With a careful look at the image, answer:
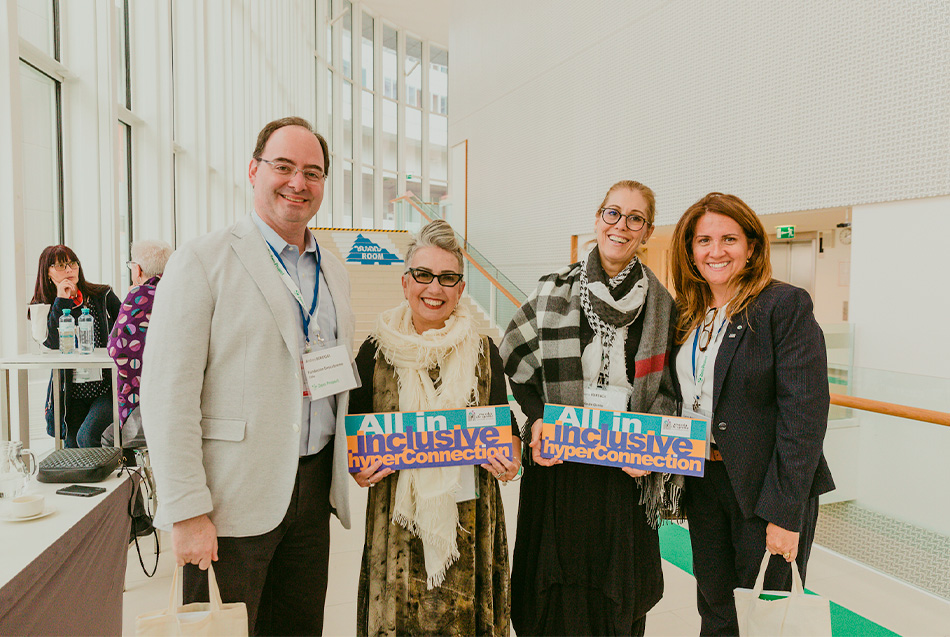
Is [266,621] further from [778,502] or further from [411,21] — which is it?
[411,21]

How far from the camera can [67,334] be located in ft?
11.0

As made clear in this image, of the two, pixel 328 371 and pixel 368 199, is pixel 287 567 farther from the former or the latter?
pixel 368 199

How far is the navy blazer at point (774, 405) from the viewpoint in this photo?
1.67 meters

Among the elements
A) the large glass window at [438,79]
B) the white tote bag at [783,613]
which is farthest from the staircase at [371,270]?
the large glass window at [438,79]

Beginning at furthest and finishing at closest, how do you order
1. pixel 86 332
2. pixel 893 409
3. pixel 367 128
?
pixel 367 128
pixel 86 332
pixel 893 409

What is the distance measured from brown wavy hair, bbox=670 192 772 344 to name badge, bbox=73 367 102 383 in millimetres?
3502

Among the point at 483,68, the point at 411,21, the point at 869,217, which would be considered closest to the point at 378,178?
the point at 411,21

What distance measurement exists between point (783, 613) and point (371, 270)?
32.2 ft

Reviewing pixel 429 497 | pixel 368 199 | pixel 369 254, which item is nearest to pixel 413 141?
pixel 368 199

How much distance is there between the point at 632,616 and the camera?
1.90m

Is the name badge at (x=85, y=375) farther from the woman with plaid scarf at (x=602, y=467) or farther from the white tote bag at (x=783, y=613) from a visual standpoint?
the white tote bag at (x=783, y=613)

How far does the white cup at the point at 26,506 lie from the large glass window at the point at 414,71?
20229mm

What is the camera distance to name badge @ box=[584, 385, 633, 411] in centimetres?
188

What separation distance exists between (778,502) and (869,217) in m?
3.72
